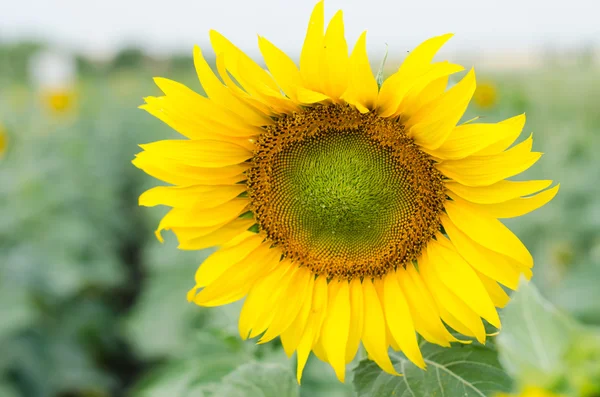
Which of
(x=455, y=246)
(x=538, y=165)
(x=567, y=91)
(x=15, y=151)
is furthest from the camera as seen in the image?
(x=567, y=91)

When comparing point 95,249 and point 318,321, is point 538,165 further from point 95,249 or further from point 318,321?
point 95,249

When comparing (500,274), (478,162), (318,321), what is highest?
(478,162)

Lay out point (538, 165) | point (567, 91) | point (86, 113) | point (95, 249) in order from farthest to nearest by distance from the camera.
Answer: point (86, 113), point (567, 91), point (95, 249), point (538, 165)

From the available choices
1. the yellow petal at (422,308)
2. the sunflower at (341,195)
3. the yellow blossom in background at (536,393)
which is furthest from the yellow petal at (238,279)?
the yellow blossom in background at (536,393)

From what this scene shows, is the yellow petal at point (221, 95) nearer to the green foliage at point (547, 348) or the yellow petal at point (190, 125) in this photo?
the yellow petal at point (190, 125)

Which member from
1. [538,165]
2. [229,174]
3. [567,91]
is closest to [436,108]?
[229,174]

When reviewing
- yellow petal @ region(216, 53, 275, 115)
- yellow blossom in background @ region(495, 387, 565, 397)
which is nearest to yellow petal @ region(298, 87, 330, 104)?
yellow petal @ region(216, 53, 275, 115)
